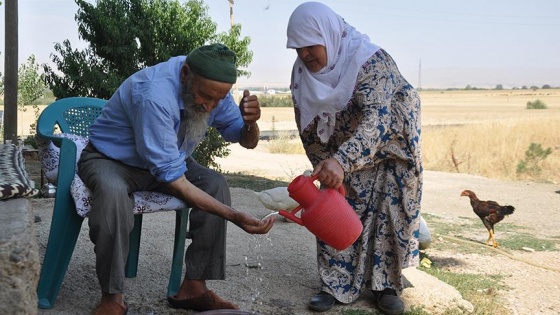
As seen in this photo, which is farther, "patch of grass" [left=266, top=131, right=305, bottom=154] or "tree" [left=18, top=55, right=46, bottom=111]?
"patch of grass" [left=266, top=131, right=305, bottom=154]

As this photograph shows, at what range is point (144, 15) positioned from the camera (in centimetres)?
981

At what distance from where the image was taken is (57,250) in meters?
3.70

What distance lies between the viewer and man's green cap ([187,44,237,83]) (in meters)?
3.47

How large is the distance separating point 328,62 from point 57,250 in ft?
5.29

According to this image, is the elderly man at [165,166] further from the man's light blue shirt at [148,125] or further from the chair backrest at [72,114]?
the chair backrest at [72,114]

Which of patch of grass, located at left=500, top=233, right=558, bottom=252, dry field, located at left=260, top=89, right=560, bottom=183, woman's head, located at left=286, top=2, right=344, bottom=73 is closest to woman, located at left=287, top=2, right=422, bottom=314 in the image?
woman's head, located at left=286, top=2, right=344, bottom=73

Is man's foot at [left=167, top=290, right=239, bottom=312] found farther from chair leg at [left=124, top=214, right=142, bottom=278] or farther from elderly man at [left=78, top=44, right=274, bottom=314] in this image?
chair leg at [left=124, top=214, right=142, bottom=278]

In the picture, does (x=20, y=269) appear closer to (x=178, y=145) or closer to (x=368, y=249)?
(x=178, y=145)

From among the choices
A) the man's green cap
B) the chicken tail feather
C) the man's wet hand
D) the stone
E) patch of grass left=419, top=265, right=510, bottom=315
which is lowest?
patch of grass left=419, top=265, right=510, bottom=315

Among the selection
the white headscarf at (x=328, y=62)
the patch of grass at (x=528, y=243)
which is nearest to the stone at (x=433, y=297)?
the white headscarf at (x=328, y=62)

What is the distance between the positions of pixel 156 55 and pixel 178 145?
6227mm

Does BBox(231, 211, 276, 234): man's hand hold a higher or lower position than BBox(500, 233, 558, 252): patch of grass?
higher

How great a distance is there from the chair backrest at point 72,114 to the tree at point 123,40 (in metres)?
5.07

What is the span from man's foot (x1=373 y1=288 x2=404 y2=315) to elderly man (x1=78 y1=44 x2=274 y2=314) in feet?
3.10
